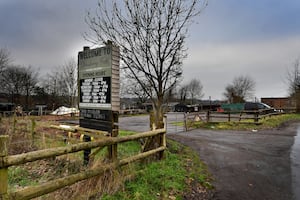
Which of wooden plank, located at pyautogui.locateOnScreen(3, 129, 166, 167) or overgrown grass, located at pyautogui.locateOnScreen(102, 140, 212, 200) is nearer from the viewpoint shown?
wooden plank, located at pyautogui.locateOnScreen(3, 129, 166, 167)

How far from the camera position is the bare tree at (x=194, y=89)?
71938 millimetres

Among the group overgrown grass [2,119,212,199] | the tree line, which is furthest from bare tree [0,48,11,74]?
overgrown grass [2,119,212,199]

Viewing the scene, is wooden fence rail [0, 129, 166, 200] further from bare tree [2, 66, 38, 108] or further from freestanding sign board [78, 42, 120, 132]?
bare tree [2, 66, 38, 108]

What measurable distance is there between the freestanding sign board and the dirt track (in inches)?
121

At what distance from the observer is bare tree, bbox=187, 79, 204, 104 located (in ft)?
236

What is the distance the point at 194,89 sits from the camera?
7331 centimetres

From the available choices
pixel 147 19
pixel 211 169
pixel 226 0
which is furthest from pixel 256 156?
pixel 226 0

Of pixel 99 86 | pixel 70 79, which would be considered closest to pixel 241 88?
pixel 70 79

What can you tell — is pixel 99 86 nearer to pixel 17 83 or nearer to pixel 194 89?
pixel 17 83

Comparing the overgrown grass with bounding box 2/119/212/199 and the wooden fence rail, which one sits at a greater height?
the wooden fence rail

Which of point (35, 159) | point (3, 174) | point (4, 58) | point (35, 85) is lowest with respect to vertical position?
point (3, 174)

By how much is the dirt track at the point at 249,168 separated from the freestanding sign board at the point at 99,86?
3073 mm

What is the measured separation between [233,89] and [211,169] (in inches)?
2134

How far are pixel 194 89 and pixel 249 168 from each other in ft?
223
